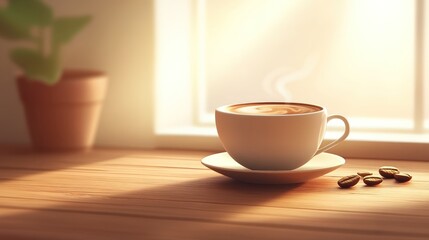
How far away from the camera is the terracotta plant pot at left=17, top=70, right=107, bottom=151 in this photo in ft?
5.07

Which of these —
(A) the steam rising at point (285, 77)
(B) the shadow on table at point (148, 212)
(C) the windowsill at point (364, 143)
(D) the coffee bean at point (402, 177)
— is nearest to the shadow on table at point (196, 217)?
→ (B) the shadow on table at point (148, 212)

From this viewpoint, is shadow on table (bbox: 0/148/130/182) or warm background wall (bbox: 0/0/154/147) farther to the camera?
warm background wall (bbox: 0/0/154/147)

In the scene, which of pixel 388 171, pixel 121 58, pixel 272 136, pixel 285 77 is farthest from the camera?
pixel 285 77

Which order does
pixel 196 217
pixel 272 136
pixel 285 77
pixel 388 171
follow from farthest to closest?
pixel 285 77 → pixel 388 171 → pixel 272 136 → pixel 196 217

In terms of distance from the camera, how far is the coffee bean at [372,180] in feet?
3.99

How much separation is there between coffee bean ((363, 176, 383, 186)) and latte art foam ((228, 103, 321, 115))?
127 millimetres

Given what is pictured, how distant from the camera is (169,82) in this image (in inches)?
64.8

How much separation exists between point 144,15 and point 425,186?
0.67 metres

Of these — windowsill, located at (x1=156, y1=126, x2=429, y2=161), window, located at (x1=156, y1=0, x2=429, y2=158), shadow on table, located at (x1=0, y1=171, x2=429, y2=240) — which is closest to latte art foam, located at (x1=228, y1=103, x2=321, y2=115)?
shadow on table, located at (x1=0, y1=171, x2=429, y2=240)

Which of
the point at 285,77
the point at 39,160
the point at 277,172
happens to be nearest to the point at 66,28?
the point at 39,160

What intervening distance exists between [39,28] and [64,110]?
161 mm

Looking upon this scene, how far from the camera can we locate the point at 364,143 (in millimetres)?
1468

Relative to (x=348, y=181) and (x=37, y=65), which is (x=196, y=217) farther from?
(x=37, y=65)

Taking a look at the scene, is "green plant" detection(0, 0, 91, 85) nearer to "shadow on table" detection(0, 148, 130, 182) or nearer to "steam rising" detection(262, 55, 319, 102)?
"shadow on table" detection(0, 148, 130, 182)
